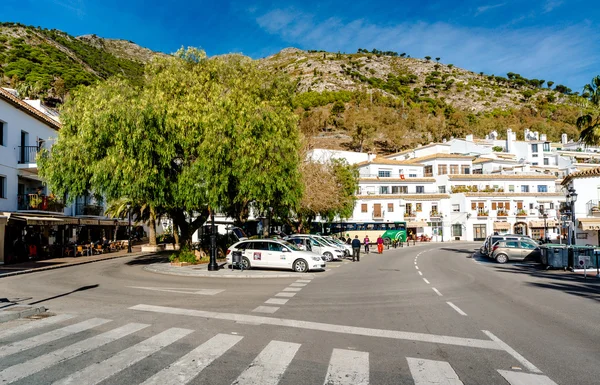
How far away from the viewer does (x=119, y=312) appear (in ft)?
38.2

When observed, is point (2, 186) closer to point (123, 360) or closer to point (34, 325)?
point (34, 325)

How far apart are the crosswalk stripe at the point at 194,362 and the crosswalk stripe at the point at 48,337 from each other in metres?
2.98

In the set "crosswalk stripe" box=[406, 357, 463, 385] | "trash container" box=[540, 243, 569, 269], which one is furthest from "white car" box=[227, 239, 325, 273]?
"crosswalk stripe" box=[406, 357, 463, 385]

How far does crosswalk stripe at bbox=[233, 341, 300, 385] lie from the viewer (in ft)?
20.2

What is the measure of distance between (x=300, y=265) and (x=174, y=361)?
15.9 meters

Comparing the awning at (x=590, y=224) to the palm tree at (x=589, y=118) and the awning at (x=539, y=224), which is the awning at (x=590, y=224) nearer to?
the palm tree at (x=589, y=118)

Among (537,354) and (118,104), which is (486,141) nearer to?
(118,104)

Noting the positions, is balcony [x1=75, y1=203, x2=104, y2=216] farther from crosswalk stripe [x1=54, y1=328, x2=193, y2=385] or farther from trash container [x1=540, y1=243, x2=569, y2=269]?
trash container [x1=540, y1=243, x2=569, y2=269]

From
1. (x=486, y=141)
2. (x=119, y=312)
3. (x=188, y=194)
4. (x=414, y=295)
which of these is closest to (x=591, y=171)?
(x=414, y=295)

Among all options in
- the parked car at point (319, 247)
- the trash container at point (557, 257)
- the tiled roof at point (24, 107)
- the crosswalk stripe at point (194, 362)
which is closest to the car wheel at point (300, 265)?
the parked car at point (319, 247)

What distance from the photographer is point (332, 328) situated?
965 cm

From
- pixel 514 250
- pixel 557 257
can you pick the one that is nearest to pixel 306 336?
pixel 557 257

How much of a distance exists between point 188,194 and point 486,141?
87106 millimetres

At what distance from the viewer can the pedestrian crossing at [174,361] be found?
6254 mm
